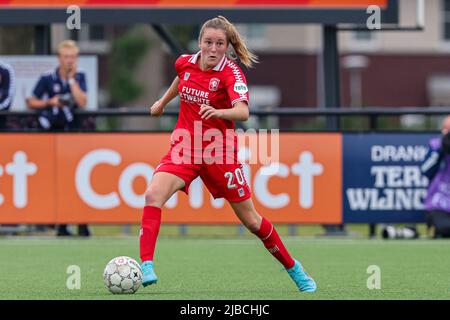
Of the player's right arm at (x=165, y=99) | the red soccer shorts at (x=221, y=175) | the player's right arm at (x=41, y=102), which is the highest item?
the player's right arm at (x=41, y=102)

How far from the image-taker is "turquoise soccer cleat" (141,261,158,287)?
9.35 m

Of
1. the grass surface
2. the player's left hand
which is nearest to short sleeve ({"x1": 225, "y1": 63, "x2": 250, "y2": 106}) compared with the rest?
the player's left hand

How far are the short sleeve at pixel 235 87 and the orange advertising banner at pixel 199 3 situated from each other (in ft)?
24.4

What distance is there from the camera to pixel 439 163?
1591cm

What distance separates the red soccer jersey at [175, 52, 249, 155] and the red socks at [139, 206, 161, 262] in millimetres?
584

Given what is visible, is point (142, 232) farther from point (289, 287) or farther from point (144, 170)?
point (144, 170)

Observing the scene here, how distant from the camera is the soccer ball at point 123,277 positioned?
9516 millimetres

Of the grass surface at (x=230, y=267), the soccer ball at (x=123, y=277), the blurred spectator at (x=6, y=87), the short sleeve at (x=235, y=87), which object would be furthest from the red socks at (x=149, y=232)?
the blurred spectator at (x=6, y=87)

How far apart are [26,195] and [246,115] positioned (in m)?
6.88

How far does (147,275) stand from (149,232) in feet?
1.21

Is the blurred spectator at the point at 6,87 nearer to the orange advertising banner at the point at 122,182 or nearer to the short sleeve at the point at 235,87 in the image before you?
the orange advertising banner at the point at 122,182

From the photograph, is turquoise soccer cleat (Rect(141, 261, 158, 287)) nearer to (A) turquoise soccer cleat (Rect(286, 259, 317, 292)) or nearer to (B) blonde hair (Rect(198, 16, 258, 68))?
(A) turquoise soccer cleat (Rect(286, 259, 317, 292))

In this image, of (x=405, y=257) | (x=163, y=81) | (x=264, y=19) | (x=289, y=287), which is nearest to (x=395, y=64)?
(x=163, y=81)
